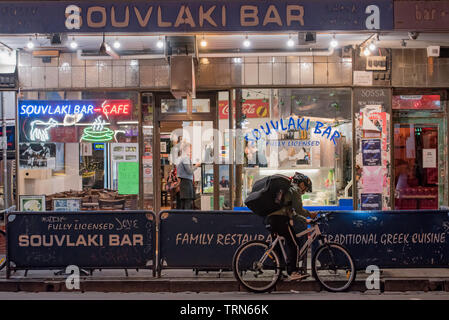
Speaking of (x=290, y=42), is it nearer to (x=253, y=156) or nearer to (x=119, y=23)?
(x=253, y=156)

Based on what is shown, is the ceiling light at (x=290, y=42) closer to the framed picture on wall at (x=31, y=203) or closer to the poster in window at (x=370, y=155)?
the poster in window at (x=370, y=155)

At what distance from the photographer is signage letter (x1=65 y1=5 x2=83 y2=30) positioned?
812 centimetres

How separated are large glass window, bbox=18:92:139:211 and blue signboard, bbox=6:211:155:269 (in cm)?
335

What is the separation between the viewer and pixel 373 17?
811cm

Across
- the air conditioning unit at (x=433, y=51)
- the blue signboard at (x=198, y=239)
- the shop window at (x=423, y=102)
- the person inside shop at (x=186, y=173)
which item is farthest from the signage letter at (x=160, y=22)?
the shop window at (x=423, y=102)

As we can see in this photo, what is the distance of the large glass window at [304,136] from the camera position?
35.9 feet

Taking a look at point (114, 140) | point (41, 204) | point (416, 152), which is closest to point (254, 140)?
point (114, 140)

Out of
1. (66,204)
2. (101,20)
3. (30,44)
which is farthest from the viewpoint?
(66,204)

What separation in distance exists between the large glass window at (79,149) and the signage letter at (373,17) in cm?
537

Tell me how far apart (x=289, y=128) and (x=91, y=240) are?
5.18 m

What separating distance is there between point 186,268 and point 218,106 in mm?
4594

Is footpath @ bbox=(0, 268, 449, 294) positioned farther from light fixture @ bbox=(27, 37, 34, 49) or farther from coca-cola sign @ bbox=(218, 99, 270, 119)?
light fixture @ bbox=(27, 37, 34, 49)

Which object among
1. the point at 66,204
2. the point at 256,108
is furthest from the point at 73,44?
the point at 256,108

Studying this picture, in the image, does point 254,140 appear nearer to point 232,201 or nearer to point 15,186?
point 232,201
